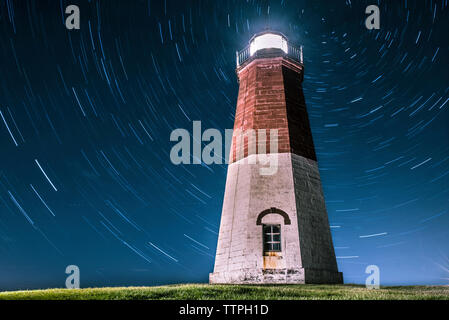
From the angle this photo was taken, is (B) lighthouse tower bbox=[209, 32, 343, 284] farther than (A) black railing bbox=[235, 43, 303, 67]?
No

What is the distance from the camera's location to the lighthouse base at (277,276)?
13.0 m

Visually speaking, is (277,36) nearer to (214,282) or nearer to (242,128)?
(242,128)

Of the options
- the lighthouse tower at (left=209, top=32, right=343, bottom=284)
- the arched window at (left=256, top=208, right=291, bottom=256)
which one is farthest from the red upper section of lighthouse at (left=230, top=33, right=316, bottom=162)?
the arched window at (left=256, top=208, right=291, bottom=256)

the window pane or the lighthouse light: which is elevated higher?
the lighthouse light

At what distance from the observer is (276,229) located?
46.4ft

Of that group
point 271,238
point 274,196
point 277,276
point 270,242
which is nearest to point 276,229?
point 271,238

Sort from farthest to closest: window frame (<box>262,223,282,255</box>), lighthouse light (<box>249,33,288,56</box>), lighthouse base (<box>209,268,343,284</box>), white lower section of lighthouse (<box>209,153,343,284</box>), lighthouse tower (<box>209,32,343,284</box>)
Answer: lighthouse light (<box>249,33,288,56</box>) < window frame (<box>262,223,282,255</box>) < lighthouse tower (<box>209,32,343,284</box>) < white lower section of lighthouse (<box>209,153,343,284</box>) < lighthouse base (<box>209,268,343,284</box>)

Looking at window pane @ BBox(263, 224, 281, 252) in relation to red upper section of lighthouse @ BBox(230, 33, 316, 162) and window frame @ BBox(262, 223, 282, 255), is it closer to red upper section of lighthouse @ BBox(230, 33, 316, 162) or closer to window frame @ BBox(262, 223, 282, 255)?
window frame @ BBox(262, 223, 282, 255)

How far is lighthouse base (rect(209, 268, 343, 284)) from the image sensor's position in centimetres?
1301

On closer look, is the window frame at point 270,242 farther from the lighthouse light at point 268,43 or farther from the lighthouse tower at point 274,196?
the lighthouse light at point 268,43

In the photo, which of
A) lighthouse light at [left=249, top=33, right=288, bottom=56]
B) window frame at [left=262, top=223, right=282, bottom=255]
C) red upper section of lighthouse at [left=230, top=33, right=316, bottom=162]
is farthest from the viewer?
lighthouse light at [left=249, top=33, right=288, bottom=56]

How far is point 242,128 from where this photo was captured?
16609mm
